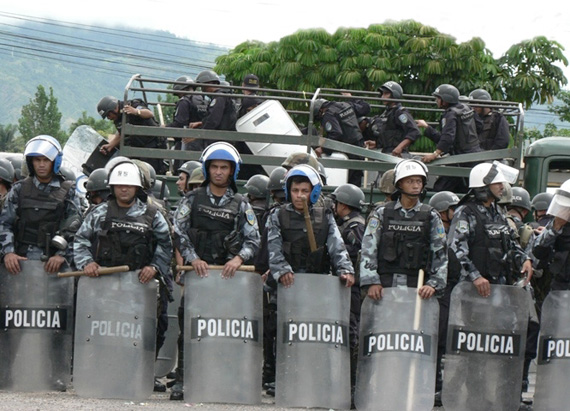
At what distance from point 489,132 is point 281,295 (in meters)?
5.21

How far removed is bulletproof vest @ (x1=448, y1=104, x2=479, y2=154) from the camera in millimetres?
12336

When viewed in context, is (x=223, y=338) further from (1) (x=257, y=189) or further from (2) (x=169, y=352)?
(1) (x=257, y=189)

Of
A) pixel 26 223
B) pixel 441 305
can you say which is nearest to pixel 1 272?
pixel 26 223

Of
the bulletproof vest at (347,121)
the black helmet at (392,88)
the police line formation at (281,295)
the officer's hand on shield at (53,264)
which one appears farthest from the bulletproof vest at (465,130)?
the officer's hand on shield at (53,264)

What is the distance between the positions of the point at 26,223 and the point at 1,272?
1.59 ft

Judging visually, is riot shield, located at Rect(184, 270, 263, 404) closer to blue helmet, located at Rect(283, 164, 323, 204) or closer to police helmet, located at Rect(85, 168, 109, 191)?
blue helmet, located at Rect(283, 164, 323, 204)

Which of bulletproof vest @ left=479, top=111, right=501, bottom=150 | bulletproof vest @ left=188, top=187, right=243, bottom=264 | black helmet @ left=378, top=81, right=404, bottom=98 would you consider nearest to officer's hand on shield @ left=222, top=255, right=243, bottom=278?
bulletproof vest @ left=188, top=187, right=243, bottom=264

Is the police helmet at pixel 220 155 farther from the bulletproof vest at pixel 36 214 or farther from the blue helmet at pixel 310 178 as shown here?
the bulletproof vest at pixel 36 214

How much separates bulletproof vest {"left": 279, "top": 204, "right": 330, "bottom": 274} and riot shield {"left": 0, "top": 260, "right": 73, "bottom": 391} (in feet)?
5.69

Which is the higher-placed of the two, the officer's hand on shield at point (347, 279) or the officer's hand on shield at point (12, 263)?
the officer's hand on shield at point (347, 279)

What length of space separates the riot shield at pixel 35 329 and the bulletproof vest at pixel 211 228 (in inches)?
42.9

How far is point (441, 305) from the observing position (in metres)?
9.21

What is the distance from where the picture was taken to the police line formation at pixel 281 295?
827cm

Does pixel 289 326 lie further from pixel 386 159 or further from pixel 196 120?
pixel 196 120
